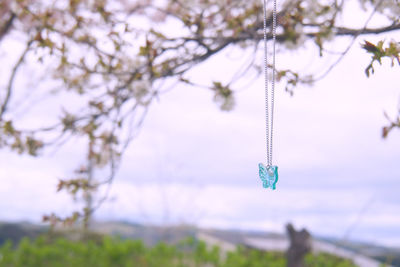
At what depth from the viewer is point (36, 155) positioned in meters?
2.44

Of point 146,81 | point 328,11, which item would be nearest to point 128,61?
point 146,81

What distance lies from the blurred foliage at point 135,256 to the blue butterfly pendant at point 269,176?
2278 mm

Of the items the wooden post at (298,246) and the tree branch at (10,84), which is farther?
the wooden post at (298,246)

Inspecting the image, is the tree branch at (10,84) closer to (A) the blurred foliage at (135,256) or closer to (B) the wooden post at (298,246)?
(A) the blurred foliage at (135,256)

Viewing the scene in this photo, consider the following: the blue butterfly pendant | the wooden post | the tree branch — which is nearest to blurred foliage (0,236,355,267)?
the wooden post

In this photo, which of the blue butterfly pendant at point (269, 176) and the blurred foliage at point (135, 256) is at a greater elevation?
the blue butterfly pendant at point (269, 176)

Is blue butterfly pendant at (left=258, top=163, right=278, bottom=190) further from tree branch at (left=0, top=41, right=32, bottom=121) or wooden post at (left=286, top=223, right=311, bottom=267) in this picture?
tree branch at (left=0, top=41, right=32, bottom=121)

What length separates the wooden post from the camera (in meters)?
3.29

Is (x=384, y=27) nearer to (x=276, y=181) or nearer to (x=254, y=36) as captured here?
(x=254, y=36)

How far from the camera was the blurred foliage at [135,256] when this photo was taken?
3.70 metres

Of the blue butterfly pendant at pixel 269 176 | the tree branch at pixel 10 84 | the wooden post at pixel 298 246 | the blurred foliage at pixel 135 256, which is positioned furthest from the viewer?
the blurred foliage at pixel 135 256

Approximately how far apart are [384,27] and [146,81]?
1.07 m

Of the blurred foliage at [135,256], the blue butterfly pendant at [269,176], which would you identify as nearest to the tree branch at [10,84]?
the blurred foliage at [135,256]

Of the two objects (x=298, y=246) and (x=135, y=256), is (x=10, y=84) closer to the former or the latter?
(x=135, y=256)
